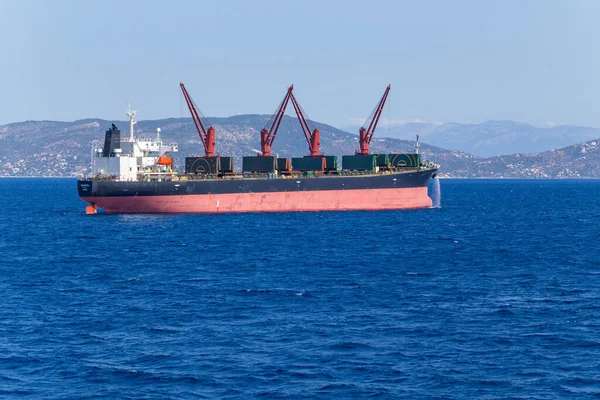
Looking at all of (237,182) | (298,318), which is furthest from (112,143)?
(298,318)

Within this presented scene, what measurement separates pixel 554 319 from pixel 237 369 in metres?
19.6

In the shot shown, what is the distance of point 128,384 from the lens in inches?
1420

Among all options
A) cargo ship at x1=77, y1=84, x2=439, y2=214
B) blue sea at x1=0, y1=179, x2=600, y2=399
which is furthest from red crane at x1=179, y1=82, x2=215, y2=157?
blue sea at x1=0, y1=179, x2=600, y2=399

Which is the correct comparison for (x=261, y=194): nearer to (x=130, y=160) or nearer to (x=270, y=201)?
(x=270, y=201)

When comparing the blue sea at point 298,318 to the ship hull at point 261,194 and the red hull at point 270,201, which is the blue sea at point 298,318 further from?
the red hull at point 270,201

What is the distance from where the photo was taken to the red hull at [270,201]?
113125 millimetres

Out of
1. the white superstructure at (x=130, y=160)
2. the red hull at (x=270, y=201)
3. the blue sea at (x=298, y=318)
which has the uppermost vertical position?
the white superstructure at (x=130, y=160)

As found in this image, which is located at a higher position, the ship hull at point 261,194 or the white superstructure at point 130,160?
the white superstructure at point 130,160

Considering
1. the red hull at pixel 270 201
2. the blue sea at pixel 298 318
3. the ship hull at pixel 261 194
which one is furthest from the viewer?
the red hull at pixel 270 201

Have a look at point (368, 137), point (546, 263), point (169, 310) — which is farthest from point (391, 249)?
point (368, 137)

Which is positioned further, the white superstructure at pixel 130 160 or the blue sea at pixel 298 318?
the white superstructure at pixel 130 160

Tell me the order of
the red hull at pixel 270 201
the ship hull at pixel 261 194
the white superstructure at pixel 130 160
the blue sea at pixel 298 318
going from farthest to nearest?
1. the white superstructure at pixel 130 160
2. the red hull at pixel 270 201
3. the ship hull at pixel 261 194
4. the blue sea at pixel 298 318

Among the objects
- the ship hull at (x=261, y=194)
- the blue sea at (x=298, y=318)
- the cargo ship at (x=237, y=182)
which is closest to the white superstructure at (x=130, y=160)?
the cargo ship at (x=237, y=182)

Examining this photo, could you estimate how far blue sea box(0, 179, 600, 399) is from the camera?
3641cm
